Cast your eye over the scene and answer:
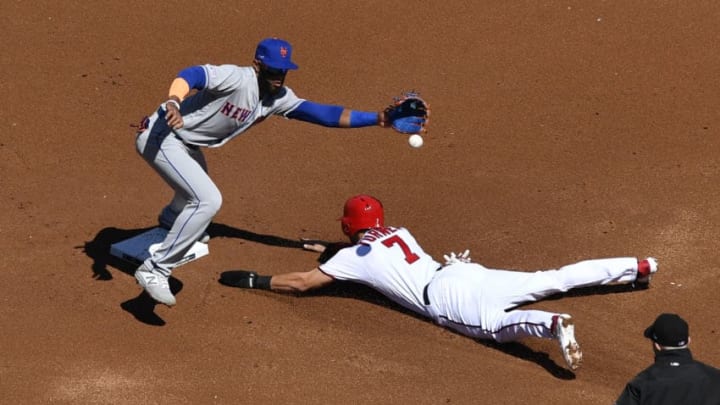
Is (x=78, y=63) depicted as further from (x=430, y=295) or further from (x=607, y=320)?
(x=607, y=320)

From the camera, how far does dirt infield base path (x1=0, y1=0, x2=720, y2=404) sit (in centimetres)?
819

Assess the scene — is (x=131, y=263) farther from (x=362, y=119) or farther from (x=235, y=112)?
(x=362, y=119)

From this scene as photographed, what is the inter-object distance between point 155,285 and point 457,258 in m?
2.63

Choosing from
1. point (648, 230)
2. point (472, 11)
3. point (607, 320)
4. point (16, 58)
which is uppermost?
point (472, 11)

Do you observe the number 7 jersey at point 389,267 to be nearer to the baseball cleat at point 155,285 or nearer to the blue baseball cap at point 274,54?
the baseball cleat at point 155,285

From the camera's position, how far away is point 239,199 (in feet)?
35.2

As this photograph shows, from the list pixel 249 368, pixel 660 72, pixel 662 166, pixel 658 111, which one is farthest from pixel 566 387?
pixel 660 72

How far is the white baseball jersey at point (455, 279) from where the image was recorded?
27.9ft

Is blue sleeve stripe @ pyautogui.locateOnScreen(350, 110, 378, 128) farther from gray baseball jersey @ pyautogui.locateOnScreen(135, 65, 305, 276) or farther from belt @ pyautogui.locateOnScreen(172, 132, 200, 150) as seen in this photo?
belt @ pyautogui.locateOnScreen(172, 132, 200, 150)

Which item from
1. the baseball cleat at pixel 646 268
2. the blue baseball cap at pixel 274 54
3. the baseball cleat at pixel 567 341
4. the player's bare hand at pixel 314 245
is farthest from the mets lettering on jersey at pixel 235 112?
the baseball cleat at pixel 646 268

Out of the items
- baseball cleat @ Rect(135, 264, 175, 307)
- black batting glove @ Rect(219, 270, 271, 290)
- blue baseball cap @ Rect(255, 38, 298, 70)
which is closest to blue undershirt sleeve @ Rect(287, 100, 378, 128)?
blue baseball cap @ Rect(255, 38, 298, 70)

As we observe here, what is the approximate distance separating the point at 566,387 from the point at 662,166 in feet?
12.8

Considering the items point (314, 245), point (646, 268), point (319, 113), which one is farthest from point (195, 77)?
point (646, 268)

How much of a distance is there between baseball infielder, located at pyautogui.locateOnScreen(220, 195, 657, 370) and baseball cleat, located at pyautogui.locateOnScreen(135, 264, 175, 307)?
2.66 feet
